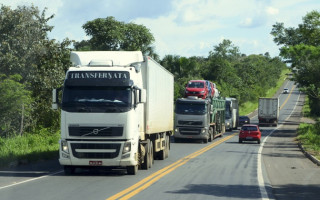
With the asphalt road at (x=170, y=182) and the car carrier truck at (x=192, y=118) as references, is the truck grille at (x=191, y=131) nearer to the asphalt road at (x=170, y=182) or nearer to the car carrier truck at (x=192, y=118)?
the car carrier truck at (x=192, y=118)

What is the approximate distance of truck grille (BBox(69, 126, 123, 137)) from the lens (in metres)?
17.9

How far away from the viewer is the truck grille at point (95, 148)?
1792cm

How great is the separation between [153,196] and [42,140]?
59.6ft

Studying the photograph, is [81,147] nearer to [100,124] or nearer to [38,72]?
[100,124]

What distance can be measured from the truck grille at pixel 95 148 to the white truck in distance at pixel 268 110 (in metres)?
63.7

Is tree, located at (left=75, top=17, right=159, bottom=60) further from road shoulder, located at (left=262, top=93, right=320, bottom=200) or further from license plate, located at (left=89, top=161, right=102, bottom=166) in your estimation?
license plate, located at (left=89, top=161, right=102, bottom=166)

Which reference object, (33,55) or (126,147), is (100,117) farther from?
(33,55)

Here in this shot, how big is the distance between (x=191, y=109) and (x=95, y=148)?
2425 centimetres

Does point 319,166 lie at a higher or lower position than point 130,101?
lower

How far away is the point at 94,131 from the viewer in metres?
17.9

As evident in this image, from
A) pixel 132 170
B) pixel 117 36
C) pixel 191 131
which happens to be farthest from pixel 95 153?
pixel 117 36

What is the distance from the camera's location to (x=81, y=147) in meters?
17.9

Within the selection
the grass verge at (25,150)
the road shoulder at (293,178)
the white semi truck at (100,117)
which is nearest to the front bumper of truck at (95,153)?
the white semi truck at (100,117)

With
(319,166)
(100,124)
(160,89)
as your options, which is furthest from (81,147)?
(319,166)
